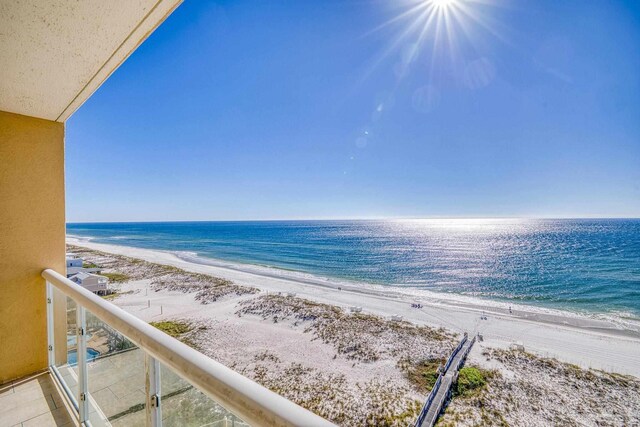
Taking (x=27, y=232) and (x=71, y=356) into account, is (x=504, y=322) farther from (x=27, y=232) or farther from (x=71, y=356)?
(x=27, y=232)

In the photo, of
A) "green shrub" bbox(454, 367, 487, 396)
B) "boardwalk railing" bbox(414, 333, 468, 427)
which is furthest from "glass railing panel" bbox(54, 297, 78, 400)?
"green shrub" bbox(454, 367, 487, 396)

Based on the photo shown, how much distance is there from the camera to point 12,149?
2.35 metres

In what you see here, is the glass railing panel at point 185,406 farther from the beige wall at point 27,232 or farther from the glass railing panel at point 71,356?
the beige wall at point 27,232

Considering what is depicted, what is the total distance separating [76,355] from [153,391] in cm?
135

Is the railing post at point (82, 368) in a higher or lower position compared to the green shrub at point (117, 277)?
higher

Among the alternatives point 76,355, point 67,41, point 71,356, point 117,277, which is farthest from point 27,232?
point 117,277

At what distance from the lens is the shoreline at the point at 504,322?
10531 millimetres

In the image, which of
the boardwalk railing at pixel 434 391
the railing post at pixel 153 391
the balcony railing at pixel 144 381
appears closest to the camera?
the balcony railing at pixel 144 381

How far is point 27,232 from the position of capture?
7.91 ft

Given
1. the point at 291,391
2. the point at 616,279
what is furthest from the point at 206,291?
the point at 616,279

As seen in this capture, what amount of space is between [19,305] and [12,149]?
1.24 metres

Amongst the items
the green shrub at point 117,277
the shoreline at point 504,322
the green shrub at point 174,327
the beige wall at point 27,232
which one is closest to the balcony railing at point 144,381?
the beige wall at point 27,232

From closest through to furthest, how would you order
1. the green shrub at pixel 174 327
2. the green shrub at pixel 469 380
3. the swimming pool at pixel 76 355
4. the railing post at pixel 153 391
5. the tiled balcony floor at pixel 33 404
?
the railing post at pixel 153 391
the swimming pool at pixel 76 355
the tiled balcony floor at pixel 33 404
the green shrub at pixel 469 380
the green shrub at pixel 174 327

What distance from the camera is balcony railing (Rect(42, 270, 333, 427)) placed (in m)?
0.60
